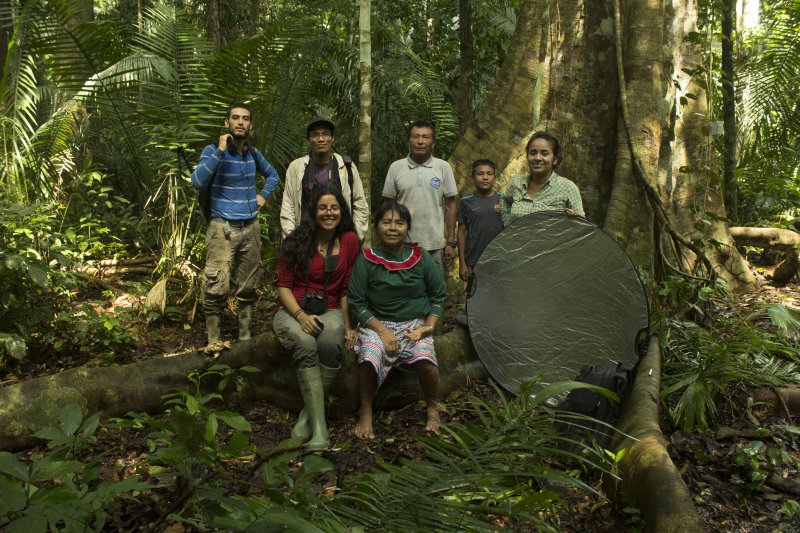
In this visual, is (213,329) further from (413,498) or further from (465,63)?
(465,63)

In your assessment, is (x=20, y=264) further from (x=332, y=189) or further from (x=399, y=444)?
(x=399, y=444)

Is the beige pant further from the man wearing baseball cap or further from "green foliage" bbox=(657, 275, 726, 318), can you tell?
"green foliage" bbox=(657, 275, 726, 318)

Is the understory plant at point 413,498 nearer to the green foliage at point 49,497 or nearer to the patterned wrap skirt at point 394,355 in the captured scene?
the green foliage at point 49,497

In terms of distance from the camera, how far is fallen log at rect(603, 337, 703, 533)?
2623 mm

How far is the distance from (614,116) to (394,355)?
125 inches

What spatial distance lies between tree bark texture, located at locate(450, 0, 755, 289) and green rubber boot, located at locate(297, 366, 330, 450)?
2.73 m

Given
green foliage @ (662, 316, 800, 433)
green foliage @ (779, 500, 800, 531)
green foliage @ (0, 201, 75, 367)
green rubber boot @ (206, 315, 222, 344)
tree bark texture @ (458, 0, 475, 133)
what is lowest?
green foliage @ (779, 500, 800, 531)

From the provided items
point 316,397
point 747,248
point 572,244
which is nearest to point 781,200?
point 747,248

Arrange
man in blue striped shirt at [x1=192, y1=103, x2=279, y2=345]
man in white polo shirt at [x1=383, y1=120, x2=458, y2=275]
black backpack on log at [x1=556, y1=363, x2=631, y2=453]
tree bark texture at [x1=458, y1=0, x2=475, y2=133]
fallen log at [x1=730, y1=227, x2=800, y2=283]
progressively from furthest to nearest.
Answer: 1. tree bark texture at [x1=458, y1=0, x2=475, y2=133]
2. fallen log at [x1=730, y1=227, x2=800, y2=283]
3. man in white polo shirt at [x1=383, y1=120, x2=458, y2=275]
4. man in blue striped shirt at [x1=192, y1=103, x2=279, y2=345]
5. black backpack on log at [x1=556, y1=363, x2=631, y2=453]

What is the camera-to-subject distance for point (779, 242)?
7.58 m

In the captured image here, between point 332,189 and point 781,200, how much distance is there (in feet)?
21.2

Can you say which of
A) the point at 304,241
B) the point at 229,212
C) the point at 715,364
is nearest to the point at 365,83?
the point at 229,212

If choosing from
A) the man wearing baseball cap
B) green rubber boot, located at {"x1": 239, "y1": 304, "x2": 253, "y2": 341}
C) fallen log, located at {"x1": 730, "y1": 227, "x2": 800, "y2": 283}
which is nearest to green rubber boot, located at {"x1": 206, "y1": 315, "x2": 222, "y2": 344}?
green rubber boot, located at {"x1": 239, "y1": 304, "x2": 253, "y2": 341}

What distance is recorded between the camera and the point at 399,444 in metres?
4.22
